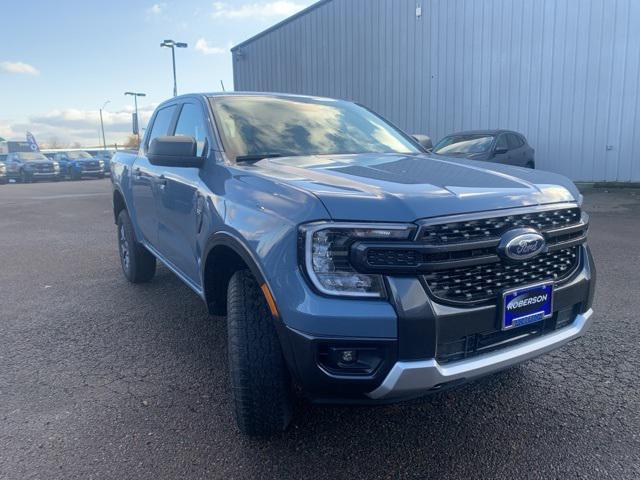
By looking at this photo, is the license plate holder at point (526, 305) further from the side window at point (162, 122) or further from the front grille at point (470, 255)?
the side window at point (162, 122)

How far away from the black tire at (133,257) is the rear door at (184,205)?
110 centimetres

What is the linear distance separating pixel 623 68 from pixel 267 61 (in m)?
13.0

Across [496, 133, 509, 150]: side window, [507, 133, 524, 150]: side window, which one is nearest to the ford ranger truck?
[496, 133, 509, 150]: side window

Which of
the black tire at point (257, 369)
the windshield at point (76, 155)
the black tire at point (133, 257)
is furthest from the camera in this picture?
the windshield at point (76, 155)

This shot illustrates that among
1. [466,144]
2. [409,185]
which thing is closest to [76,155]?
[466,144]

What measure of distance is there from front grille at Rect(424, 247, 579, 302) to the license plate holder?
44 millimetres

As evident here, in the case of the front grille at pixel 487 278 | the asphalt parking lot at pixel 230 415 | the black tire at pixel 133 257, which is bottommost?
the asphalt parking lot at pixel 230 415

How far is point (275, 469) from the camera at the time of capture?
228 centimetres

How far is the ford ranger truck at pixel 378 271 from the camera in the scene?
1960mm

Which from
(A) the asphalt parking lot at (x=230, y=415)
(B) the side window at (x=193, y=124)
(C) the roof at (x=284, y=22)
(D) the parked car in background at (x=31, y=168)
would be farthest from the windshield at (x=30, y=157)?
(B) the side window at (x=193, y=124)

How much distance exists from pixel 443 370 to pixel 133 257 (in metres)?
3.91

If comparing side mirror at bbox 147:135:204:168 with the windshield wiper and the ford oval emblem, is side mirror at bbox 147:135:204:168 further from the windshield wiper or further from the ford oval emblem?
the ford oval emblem

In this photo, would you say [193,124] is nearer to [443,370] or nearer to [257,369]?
[257,369]

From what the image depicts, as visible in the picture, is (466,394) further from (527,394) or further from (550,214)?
(550,214)
